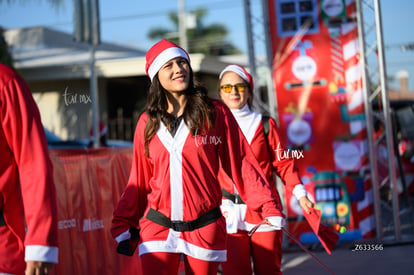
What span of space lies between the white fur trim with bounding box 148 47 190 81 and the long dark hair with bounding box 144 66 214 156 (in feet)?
0.16

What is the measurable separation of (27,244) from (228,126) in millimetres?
1549

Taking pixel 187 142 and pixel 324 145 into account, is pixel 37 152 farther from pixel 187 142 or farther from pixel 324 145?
pixel 324 145

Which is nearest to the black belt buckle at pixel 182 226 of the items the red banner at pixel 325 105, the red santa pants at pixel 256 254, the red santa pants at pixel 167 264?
the red santa pants at pixel 167 264

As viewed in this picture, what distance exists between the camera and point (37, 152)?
2.51m

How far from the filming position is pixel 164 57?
11.9 ft

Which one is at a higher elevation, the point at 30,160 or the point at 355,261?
the point at 30,160

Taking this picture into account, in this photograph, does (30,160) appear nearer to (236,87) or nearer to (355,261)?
(236,87)

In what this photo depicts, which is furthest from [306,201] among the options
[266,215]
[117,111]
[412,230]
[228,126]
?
[117,111]

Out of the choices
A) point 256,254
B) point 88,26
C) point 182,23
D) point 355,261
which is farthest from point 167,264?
point 182,23

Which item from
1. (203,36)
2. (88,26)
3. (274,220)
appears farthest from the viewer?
(203,36)

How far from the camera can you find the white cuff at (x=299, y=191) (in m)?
4.66

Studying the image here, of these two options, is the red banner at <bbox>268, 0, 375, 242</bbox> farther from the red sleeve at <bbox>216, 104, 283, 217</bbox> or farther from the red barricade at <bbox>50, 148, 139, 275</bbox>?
the red sleeve at <bbox>216, 104, 283, 217</bbox>

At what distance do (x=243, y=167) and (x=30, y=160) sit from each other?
5.25 ft

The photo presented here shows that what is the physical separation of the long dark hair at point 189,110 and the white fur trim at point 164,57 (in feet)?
0.16
